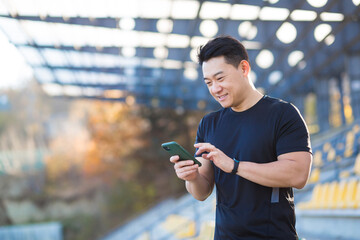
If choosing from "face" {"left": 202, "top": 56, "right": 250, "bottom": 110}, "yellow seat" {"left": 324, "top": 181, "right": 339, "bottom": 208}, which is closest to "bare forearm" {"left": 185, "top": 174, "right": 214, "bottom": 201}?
"face" {"left": 202, "top": 56, "right": 250, "bottom": 110}

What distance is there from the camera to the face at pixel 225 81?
2012 mm

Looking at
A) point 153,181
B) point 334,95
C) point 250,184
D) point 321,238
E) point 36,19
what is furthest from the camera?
point 153,181

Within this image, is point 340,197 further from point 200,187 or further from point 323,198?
point 200,187

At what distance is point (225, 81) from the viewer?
2014mm

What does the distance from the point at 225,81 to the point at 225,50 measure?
15 centimetres

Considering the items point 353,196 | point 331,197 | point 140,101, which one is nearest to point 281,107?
point 353,196

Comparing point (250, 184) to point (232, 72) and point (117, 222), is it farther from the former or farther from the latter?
point (117, 222)

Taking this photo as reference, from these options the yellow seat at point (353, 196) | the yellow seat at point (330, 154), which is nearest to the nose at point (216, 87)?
the yellow seat at point (353, 196)

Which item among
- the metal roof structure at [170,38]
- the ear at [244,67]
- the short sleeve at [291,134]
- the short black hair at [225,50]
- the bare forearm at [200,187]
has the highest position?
the metal roof structure at [170,38]

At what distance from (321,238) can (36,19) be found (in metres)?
11.4

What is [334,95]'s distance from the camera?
2167cm

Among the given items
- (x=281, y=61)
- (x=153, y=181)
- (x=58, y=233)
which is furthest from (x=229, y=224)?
(x=153, y=181)

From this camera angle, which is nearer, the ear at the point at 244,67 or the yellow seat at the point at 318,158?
the ear at the point at 244,67

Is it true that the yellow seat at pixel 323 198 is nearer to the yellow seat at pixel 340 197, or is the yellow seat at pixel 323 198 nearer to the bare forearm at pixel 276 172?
the yellow seat at pixel 340 197
